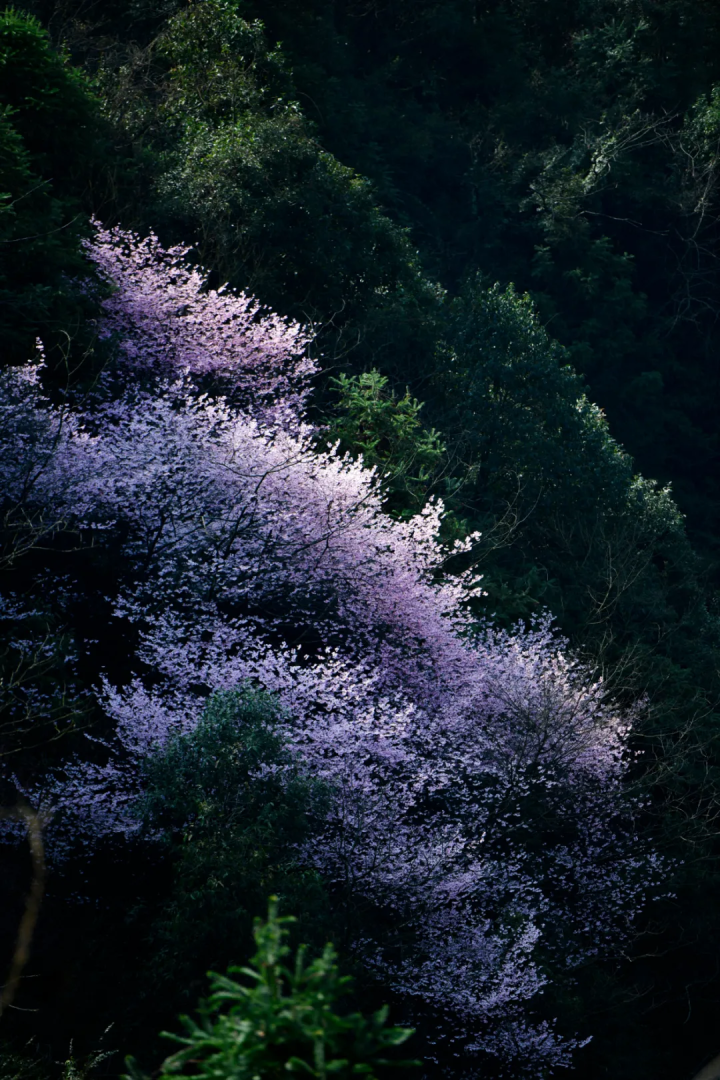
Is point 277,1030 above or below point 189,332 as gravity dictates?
below

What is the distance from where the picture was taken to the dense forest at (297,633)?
40.6ft

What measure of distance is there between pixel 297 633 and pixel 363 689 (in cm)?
234

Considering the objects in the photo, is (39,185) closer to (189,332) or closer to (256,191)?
(189,332)

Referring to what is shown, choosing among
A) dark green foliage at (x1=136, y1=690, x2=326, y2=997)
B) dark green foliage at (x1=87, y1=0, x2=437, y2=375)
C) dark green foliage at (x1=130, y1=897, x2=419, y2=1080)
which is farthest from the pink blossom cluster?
dark green foliage at (x1=130, y1=897, x2=419, y2=1080)

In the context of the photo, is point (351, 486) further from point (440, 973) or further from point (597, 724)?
point (440, 973)

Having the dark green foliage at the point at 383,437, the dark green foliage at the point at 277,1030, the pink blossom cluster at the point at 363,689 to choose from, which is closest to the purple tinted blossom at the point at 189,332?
the pink blossom cluster at the point at 363,689

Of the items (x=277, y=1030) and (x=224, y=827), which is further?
(x=224, y=827)

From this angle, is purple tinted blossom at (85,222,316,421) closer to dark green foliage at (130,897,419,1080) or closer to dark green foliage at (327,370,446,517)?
dark green foliage at (327,370,446,517)

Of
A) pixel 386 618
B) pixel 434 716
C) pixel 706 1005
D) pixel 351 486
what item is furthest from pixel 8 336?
pixel 706 1005

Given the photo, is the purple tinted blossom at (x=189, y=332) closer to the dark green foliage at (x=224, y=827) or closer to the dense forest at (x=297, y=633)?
the dense forest at (x=297, y=633)

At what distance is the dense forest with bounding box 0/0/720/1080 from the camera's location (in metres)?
12.4

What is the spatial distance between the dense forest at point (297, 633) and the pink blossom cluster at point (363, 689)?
0.08 meters

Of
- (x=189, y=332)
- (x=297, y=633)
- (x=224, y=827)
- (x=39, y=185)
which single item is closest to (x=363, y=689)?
(x=297, y=633)

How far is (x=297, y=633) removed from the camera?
679 inches
